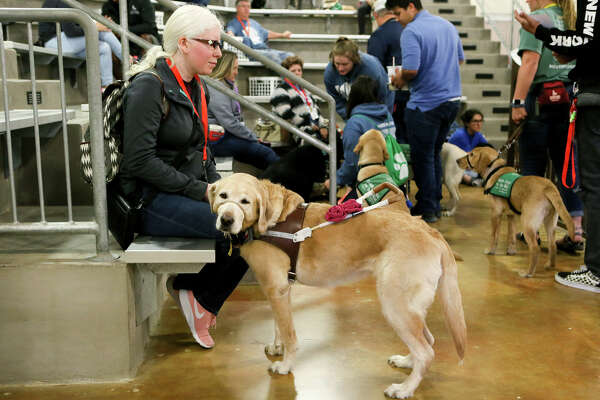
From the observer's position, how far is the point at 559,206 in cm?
410

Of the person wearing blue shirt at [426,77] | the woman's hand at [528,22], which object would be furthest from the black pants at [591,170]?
the person wearing blue shirt at [426,77]

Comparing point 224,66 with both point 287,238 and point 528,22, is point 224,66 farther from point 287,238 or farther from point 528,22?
point 287,238

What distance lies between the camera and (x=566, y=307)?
3516mm

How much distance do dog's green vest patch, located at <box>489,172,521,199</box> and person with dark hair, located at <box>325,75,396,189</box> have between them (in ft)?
3.21

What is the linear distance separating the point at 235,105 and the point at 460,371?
368 cm

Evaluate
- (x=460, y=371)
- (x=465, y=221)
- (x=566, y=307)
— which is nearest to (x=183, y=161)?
(x=460, y=371)

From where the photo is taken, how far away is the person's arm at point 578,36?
3482 millimetres

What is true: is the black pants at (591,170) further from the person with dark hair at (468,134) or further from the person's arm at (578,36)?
the person with dark hair at (468,134)

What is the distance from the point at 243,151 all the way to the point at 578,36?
3.02m

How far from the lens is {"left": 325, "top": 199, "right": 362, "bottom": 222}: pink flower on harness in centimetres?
250

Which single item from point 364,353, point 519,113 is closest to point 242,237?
point 364,353

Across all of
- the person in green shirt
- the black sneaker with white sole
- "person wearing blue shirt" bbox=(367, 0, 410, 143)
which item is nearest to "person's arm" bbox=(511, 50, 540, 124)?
the person in green shirt

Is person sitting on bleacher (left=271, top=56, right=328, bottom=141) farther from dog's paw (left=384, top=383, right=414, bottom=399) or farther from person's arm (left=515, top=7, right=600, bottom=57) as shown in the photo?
dog's paw (left=384, top=383, right=414, bottom=399)

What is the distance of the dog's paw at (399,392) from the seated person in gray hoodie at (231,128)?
3.14 metres
